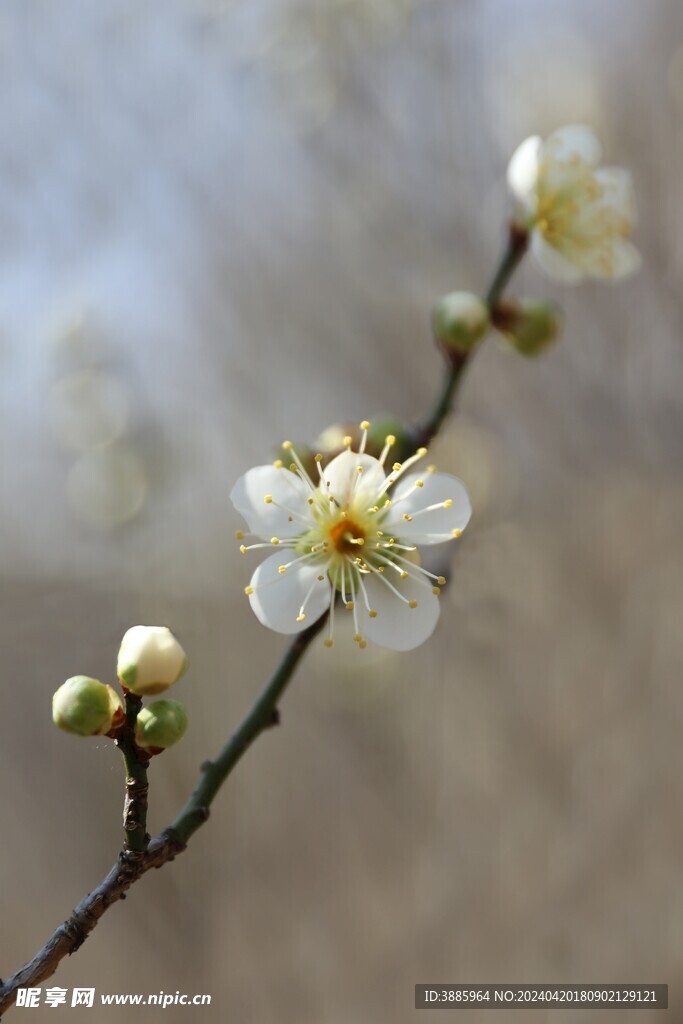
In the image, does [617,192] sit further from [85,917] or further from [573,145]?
[85,917]

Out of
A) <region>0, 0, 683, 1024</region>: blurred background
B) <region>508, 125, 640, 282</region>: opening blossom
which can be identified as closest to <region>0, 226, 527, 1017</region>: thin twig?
<region>508, 125, 640, 282</region>: opening blossom

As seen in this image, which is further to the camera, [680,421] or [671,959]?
[680,421]

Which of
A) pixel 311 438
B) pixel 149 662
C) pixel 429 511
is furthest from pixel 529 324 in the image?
pixel 311 438

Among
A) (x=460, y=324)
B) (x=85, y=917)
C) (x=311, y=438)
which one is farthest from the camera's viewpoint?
(x=311, y=438)

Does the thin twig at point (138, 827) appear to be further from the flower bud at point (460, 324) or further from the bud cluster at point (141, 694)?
the flower bud at point (460, 324)

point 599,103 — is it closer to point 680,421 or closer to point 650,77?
point 650,77

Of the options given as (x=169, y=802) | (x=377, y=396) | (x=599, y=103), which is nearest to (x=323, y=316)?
(x=377, y=396)

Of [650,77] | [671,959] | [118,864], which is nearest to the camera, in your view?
[118,864]
